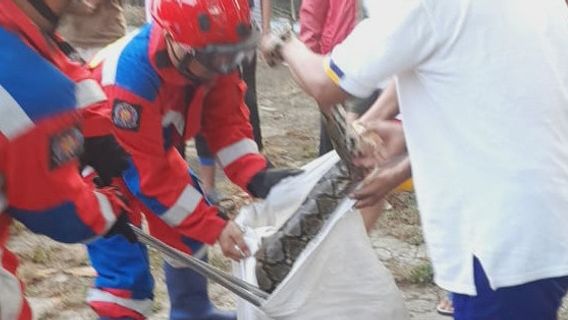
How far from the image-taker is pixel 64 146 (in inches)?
88.7

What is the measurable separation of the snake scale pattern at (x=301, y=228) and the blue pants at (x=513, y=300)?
0.65m

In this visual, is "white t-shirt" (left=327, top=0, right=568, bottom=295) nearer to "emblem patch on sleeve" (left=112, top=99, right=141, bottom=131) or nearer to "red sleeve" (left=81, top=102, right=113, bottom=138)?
"red sleeve" (left=81, top=102, right=113, bottom=138)

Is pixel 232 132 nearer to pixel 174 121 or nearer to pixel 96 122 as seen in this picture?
pixel 174 121

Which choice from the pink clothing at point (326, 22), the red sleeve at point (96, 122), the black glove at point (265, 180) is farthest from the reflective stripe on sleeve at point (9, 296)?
the pink clothing at point (326, 22)

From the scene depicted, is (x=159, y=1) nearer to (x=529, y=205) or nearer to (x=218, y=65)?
(x=218, y=65)

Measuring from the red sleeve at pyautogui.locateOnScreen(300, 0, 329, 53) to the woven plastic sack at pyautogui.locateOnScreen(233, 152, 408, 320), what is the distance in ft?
7.29

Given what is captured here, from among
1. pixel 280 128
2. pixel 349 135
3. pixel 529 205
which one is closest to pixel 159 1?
pixel 349 135

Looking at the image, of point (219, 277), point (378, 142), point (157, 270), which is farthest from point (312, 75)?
point (157, 270)

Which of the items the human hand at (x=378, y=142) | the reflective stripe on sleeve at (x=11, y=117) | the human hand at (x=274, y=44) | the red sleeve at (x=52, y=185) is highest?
the reflective stripe on sleeve at (x=11, y=117)

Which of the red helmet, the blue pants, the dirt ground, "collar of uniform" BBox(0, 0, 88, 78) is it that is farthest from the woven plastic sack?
the dirt ground

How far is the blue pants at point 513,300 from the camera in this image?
233cm

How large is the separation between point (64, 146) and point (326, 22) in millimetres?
3200

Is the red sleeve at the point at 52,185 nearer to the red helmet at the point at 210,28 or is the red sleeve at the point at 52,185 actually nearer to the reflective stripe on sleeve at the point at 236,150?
the red helmet at the point at 210,28

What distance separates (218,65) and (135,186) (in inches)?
19.7
